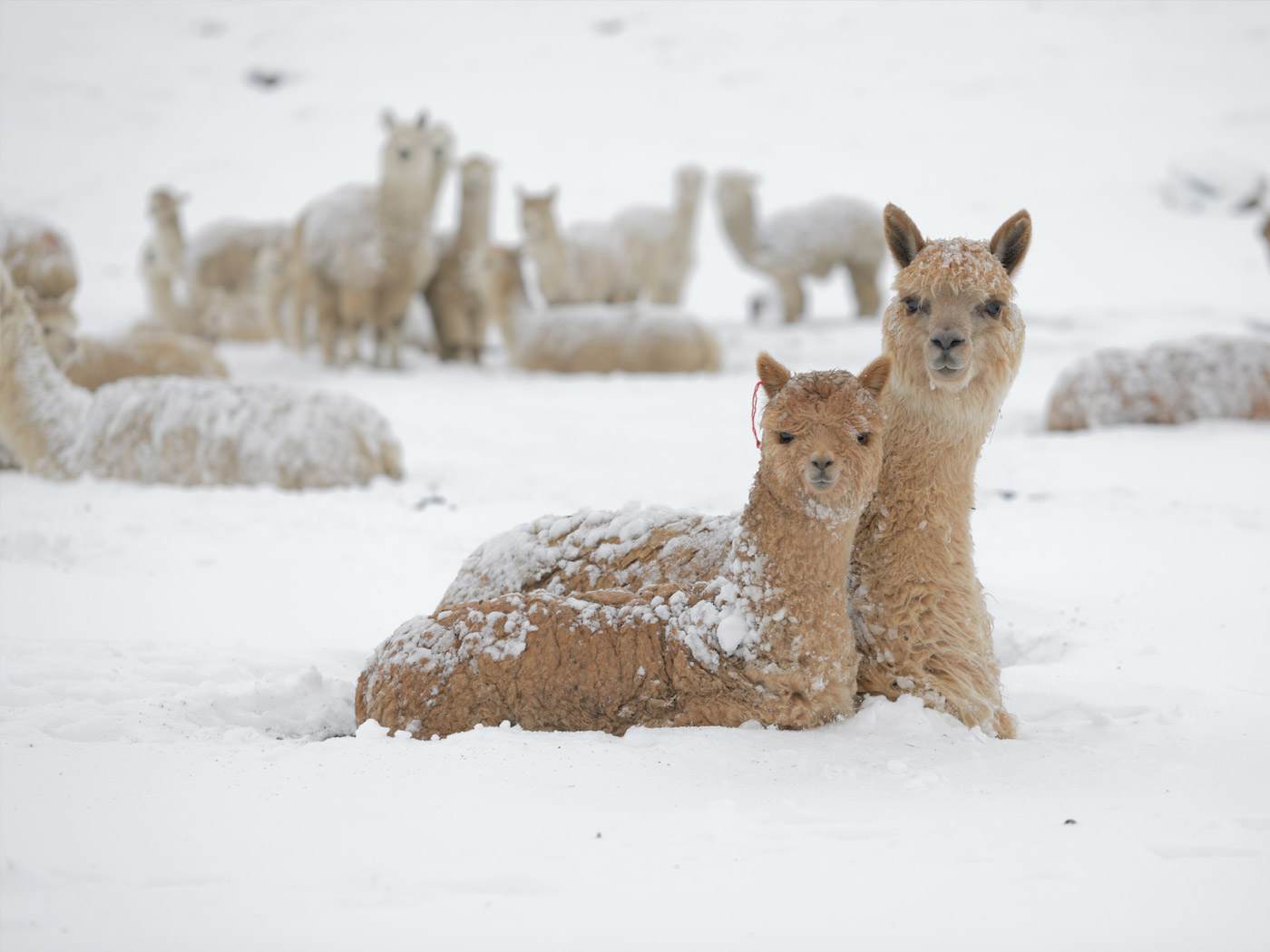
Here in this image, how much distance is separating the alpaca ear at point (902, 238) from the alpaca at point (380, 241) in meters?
10.4

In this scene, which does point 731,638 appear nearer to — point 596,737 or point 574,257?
point 596,737

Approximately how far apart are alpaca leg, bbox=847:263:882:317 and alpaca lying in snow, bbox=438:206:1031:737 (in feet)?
49.9

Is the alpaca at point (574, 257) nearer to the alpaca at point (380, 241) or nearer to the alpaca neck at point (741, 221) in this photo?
the alpaca neck at point (741, 221)

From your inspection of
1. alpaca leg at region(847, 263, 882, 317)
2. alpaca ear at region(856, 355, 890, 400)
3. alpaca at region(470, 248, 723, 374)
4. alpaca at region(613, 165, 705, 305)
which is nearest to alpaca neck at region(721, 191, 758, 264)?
alpaca at region(613, 165, 705, 305)

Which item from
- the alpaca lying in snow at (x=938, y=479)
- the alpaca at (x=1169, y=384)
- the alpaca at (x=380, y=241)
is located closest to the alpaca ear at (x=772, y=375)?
→ the alpaca lying in snow at (x=938, y=479)

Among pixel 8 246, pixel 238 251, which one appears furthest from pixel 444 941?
pixel 238 251

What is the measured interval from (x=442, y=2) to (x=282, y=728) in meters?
21.1

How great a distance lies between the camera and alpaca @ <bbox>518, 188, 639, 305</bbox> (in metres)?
16.2

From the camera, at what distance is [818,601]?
11.8 ft

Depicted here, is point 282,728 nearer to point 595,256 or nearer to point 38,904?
point 38,904

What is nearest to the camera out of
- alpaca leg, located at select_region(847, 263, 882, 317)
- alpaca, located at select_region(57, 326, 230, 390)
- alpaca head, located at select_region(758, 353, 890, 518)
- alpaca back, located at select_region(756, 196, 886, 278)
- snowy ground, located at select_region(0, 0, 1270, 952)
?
snowy ground, located at select_region(0, 0, 1270, 952)

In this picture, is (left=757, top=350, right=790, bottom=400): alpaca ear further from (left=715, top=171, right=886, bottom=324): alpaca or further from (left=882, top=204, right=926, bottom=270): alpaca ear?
(left=715, top=171, right=886, bottom=324): alpaca

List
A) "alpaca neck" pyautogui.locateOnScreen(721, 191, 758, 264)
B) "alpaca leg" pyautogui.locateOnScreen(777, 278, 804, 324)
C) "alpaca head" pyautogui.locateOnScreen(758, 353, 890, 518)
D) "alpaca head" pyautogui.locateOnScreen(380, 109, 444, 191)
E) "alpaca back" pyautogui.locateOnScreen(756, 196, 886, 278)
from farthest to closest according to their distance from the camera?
"alpaca neck" pyautogui.locateOnScreen(721, 191, 758, 264) < "alpaca leg" pyautogui.locateOnScreen(777, 278, 804, 324) < "alpaca back" pyautogui.locateOnScreen(756, 196, 886, 278) < "alpaca head" pyautogui.locateOnScreen(380, 109, 444, 191) < "alpaca head" pyautogui.locateOnScreen(758, 353, 890, 518)

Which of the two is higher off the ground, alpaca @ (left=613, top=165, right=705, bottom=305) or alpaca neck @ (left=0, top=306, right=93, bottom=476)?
alpaca @ (left=613, top=165, right=705, bottom=305)
